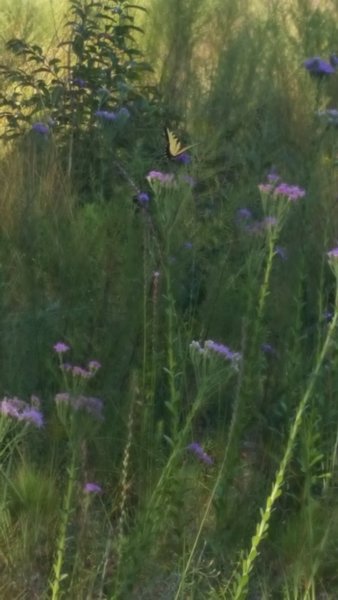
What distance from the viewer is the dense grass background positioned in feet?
6.96

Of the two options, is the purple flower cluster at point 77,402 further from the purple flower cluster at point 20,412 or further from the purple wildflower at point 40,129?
the purple wildflower at point 40,129

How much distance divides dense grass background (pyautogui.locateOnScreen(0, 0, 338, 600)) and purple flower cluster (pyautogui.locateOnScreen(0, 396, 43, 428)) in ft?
0.08

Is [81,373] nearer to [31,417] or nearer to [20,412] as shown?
[31,417]

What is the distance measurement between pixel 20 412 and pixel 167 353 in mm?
415

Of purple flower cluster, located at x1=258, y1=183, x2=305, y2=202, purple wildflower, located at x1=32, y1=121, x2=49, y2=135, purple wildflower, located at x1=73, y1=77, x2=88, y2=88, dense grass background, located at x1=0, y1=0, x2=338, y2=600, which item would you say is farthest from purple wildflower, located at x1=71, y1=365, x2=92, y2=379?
purple wildflower, located at x1=73, y1=77, x2=88, y2=88

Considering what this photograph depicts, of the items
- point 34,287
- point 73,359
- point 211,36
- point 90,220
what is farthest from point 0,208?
point 211,36

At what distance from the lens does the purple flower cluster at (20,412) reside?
191cm

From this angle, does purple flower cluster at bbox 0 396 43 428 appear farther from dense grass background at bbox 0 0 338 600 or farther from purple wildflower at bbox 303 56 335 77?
purple wildflower at bbox 303 56 335 77

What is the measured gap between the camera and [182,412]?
2.68m

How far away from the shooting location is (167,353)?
242 cm

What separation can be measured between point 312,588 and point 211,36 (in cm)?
394

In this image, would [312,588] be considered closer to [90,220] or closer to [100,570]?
[100,570]

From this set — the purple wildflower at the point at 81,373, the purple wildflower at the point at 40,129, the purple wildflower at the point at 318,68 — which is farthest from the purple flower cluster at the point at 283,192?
the purple wildflower at the point at 40,129

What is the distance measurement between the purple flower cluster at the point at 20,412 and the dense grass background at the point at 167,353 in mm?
26
